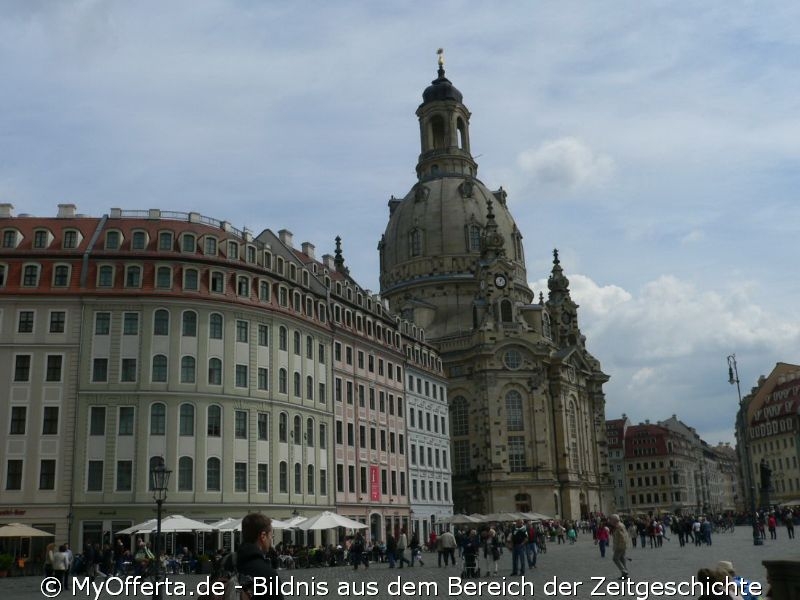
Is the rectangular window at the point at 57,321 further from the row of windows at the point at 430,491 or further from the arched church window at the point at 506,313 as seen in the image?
the arched church window at the point at 506,313

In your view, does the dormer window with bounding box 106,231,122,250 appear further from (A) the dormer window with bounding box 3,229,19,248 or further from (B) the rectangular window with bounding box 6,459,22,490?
(B) the rectangular window with bounding box 6,459,22,490

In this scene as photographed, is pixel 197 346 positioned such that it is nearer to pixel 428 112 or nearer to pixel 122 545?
pixel 122 545

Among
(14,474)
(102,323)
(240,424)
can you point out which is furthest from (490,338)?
(14,474)

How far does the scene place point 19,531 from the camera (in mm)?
43125

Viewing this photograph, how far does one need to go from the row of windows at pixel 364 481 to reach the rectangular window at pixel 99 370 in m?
18.2

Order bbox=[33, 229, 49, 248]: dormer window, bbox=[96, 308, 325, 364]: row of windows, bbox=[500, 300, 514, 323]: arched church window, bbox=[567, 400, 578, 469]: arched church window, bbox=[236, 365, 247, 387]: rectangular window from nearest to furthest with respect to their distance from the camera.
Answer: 1. bbox=[96, 308, 325, 364]: row of windows
2. bbox=[33, 229, 49, 248]: dormer window
3. bbox=[236, 365, 247, 387]: rectangular window
4. bbox=[567, 400, 578, 469]: arched church window
5. bbox=[500, 300, 514, 323]: arched church window

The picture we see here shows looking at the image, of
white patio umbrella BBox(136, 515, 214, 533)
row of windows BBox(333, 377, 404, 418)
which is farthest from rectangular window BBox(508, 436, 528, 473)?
white patio umbrella BBox(136, 515, 214, 533)

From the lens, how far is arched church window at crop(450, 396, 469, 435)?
354 feet

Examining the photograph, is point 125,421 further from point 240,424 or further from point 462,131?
point 462,131

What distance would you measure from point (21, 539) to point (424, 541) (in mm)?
38158

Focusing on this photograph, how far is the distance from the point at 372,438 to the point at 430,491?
13883mm

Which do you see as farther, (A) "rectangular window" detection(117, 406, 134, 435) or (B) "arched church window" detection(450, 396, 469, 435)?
(B) "arched church window" detection(450, 396, 469, 435)

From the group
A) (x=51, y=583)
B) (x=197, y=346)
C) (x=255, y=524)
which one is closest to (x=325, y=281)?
(x=197, y=346)

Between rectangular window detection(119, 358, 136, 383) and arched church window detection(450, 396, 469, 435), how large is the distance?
206ft
